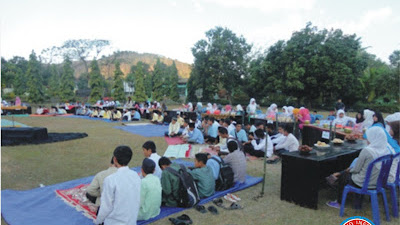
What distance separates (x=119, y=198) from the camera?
3.00m

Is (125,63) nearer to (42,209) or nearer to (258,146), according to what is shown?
(258,146)

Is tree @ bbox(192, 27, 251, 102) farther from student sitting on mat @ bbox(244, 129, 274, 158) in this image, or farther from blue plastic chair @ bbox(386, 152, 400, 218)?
blue plastic chair @ bbox(386, 152, 400, 218)

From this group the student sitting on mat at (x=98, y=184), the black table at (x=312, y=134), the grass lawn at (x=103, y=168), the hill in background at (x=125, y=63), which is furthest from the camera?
the hill in background at (x=125, y=63)

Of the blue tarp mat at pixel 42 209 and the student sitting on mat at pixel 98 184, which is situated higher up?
the student sitting on mat at pixel 98 184

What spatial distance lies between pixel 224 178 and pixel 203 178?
54 cm

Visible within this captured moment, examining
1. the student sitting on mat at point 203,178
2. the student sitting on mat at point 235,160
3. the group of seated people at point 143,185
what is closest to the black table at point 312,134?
the student sitting on mat at point 235,160

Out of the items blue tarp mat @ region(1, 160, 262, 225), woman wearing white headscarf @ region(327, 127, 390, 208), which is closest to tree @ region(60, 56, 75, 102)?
blue tarp mat @ region(1, 160, 262, 225)

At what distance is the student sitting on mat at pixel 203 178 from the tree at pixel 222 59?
23837 mm

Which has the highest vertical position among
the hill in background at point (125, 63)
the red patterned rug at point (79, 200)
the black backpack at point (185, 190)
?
the hill in background at point (125, 63)

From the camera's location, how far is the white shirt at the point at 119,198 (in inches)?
117

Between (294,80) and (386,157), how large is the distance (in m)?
20.1

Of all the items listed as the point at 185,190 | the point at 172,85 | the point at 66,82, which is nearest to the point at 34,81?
the point at 66,82

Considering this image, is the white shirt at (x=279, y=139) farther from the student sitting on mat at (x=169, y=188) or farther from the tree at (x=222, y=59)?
the tree at (x=222, y=59)

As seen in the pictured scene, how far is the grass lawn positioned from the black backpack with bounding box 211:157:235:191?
291 mm
